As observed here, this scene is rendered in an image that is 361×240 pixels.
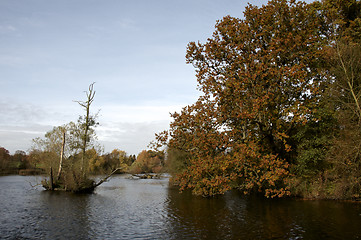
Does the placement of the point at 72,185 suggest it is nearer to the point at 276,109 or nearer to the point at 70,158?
the point at 70,158

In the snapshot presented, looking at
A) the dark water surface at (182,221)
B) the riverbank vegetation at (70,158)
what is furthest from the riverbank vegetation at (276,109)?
the riverbank vegetation at (70,158)

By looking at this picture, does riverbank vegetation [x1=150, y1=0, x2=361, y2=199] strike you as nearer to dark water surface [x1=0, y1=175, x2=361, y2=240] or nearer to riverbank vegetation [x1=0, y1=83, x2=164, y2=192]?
dark water surface [x1=0, y1=175, x2=361, y2=240]

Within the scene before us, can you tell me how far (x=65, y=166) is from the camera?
1486 inches

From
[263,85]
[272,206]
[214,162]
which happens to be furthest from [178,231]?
[263,85]

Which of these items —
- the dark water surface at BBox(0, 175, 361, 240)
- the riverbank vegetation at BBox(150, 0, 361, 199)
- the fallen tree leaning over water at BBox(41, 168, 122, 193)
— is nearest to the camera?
the dark water surface at BBox(0, 175, 361, 240)

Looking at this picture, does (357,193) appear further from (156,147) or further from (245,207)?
(156,147)

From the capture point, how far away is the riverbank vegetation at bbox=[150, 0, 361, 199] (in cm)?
2247

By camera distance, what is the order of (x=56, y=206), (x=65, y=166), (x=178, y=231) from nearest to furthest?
(x=178, y=231) < (x=56, y=206) < (x=65, y=166)

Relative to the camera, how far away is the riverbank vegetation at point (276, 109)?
73.7 ft

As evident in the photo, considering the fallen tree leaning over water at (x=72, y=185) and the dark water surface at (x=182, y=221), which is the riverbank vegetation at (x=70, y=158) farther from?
the dark water surface at (x=182, y=221)

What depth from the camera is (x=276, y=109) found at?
25.0 meters

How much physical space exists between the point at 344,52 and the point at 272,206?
15154 mm

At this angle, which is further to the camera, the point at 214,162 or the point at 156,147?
the point at 156,147

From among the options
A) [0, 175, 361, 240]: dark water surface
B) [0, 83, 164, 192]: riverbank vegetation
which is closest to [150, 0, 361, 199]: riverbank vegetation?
[0, 175, 361, 240]: dark water surface
